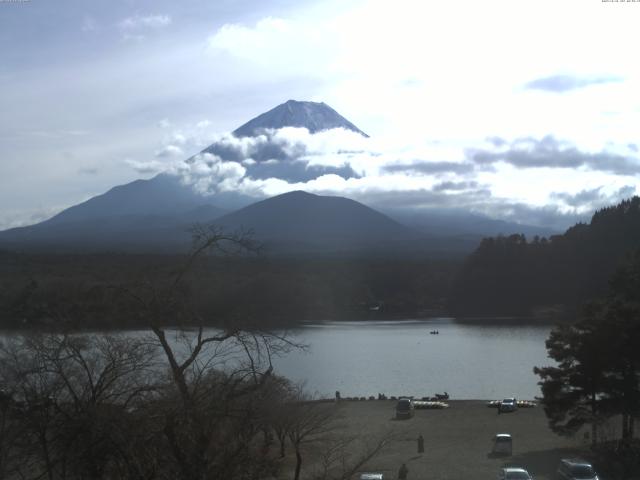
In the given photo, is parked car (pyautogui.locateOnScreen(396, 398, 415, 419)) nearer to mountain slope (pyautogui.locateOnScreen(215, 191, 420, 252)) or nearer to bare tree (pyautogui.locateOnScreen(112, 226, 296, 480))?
bare tree (pyautogui.locateOnScreen(112, 226, 296, 480))

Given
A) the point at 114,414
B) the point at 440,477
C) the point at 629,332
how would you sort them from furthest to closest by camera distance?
1. the point at 629,332
2. the point at 440,477
3. the point at 114,414

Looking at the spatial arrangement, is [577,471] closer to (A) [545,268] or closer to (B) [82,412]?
(B) [82,412]

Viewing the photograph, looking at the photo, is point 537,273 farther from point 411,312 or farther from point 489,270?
point 411,312

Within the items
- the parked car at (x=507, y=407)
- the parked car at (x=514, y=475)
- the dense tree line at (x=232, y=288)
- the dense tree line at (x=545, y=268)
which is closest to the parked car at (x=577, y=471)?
the parked car at (x=514, y=475)

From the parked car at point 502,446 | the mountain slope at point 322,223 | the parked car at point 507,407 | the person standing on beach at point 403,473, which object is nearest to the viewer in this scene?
the person standing on beach at point 403,473

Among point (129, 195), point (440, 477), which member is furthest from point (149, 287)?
point (129, 195)

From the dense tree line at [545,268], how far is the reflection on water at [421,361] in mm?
12576

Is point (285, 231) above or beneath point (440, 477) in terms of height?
above

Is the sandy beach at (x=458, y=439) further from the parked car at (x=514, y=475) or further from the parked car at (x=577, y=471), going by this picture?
the parked car at (x=514, y=475)

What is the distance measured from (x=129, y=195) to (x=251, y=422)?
552ft

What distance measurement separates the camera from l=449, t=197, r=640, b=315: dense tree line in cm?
6334

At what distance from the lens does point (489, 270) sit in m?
67.9

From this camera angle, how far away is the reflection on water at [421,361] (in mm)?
27766

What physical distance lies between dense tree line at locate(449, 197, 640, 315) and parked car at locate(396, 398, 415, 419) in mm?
43640
